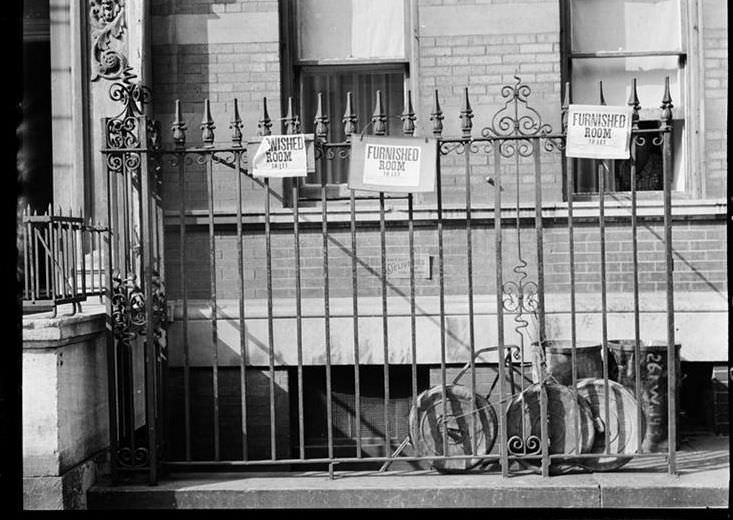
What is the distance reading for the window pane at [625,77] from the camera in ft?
27.8

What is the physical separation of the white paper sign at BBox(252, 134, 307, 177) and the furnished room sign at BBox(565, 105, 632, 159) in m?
1.85

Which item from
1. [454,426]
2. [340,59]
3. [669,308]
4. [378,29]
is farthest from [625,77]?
[454,426]

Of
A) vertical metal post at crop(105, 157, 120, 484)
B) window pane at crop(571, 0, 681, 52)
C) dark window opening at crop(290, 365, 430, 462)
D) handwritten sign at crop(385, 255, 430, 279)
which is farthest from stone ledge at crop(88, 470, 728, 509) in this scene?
window pane at crop(571, 0, 681, 52)

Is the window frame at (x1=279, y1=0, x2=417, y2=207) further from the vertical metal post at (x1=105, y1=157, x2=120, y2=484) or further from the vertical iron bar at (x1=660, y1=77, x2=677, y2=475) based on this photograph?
the vertical iron bar at (x1=660, y1=77, x2=677, y2=475)

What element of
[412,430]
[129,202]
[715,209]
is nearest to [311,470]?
[412,430]

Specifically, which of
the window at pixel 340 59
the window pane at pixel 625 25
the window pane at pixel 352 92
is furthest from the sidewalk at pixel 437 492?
the window pane at pixel 625 25

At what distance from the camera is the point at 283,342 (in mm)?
8047

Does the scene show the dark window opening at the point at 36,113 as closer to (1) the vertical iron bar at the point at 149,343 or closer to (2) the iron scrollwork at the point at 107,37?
(2) the iron scrollwork at the point at 107,37

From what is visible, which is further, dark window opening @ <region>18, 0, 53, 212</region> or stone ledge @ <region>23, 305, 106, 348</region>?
dark window opening @ <region>18, 0, 53, 212</region>

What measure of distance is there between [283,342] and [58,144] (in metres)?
2.50

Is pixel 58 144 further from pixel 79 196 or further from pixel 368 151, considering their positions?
pixel 368 151

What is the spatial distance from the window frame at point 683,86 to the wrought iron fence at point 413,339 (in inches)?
22.3

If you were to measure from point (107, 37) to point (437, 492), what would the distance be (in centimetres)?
446

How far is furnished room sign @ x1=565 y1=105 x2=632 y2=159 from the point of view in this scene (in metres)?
6.80
